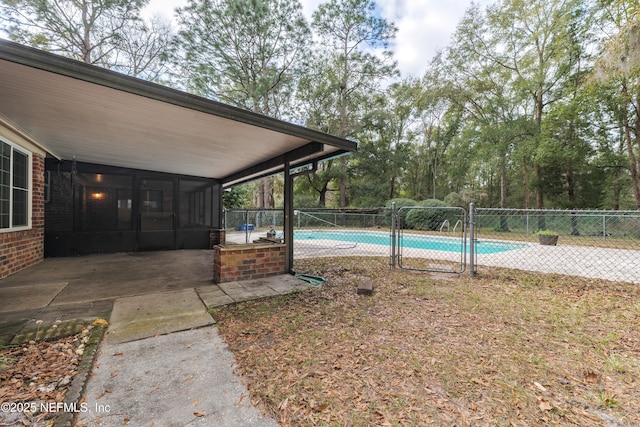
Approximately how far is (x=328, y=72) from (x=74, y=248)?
15.1 metres

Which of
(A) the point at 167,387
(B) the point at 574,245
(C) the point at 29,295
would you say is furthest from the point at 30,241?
(B) the point at 574,245

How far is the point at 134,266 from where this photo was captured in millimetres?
4891

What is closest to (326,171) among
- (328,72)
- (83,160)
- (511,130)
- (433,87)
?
(328,72)

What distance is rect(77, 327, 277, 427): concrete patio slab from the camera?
1.37 m

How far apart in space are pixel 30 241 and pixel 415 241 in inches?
407

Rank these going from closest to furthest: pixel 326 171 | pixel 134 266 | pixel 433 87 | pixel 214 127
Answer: pixel 214 127, pixel 134 266, pixel 433 87, pixel 326 171

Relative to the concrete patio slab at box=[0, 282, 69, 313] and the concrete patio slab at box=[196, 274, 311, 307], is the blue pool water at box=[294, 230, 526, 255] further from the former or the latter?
the concrete patio slab at box=[0, 282, 69, 313]

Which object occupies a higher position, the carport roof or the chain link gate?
the carport roof

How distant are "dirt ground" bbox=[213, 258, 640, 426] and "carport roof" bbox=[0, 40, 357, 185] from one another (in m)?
2.17

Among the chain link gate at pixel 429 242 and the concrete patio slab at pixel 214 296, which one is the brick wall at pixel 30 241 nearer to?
the concrete patio slab at pixel 214 296

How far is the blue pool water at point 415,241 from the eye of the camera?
8.27m

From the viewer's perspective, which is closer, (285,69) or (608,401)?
(608,401)

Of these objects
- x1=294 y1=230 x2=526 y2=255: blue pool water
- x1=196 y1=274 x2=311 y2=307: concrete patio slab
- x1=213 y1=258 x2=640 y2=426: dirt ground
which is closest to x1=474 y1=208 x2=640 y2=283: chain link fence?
x1=294 y1=230 x2=526 y2=255: blue pool water

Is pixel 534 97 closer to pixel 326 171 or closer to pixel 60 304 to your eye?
pixel 326 171
